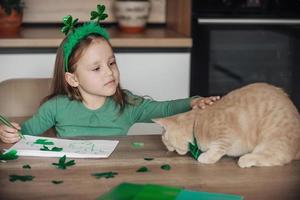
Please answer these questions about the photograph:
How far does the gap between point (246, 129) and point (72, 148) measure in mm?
427

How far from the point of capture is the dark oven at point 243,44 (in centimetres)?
245

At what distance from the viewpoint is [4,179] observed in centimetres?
112

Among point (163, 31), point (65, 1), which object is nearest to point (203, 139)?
point (163, 31)

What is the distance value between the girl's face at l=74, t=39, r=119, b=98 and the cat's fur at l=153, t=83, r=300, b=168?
382 millimetres

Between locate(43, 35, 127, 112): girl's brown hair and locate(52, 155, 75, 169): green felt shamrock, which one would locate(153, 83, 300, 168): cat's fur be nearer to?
locate(52, 155, 75, 169): green felt shamrock

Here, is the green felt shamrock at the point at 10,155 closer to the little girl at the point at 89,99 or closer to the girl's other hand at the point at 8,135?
the girl's other hand at the point at 8,135

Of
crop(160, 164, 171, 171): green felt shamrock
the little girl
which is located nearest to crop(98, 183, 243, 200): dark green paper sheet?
crop(160, 164, 171, 171): green felt shamrock

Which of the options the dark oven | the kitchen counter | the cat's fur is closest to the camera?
the cat's fur

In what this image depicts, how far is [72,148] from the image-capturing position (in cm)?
133

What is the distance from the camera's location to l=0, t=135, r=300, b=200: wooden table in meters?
1.04

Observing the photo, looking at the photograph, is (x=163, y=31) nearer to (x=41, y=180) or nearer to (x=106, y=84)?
(x=106, y=84)

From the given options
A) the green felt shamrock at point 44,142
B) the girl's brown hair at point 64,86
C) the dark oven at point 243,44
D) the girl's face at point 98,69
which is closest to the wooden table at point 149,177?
the green felt shamrock at point 44,142

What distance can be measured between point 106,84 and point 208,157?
53cm

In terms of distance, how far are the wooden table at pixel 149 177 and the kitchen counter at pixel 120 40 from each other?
106cm
